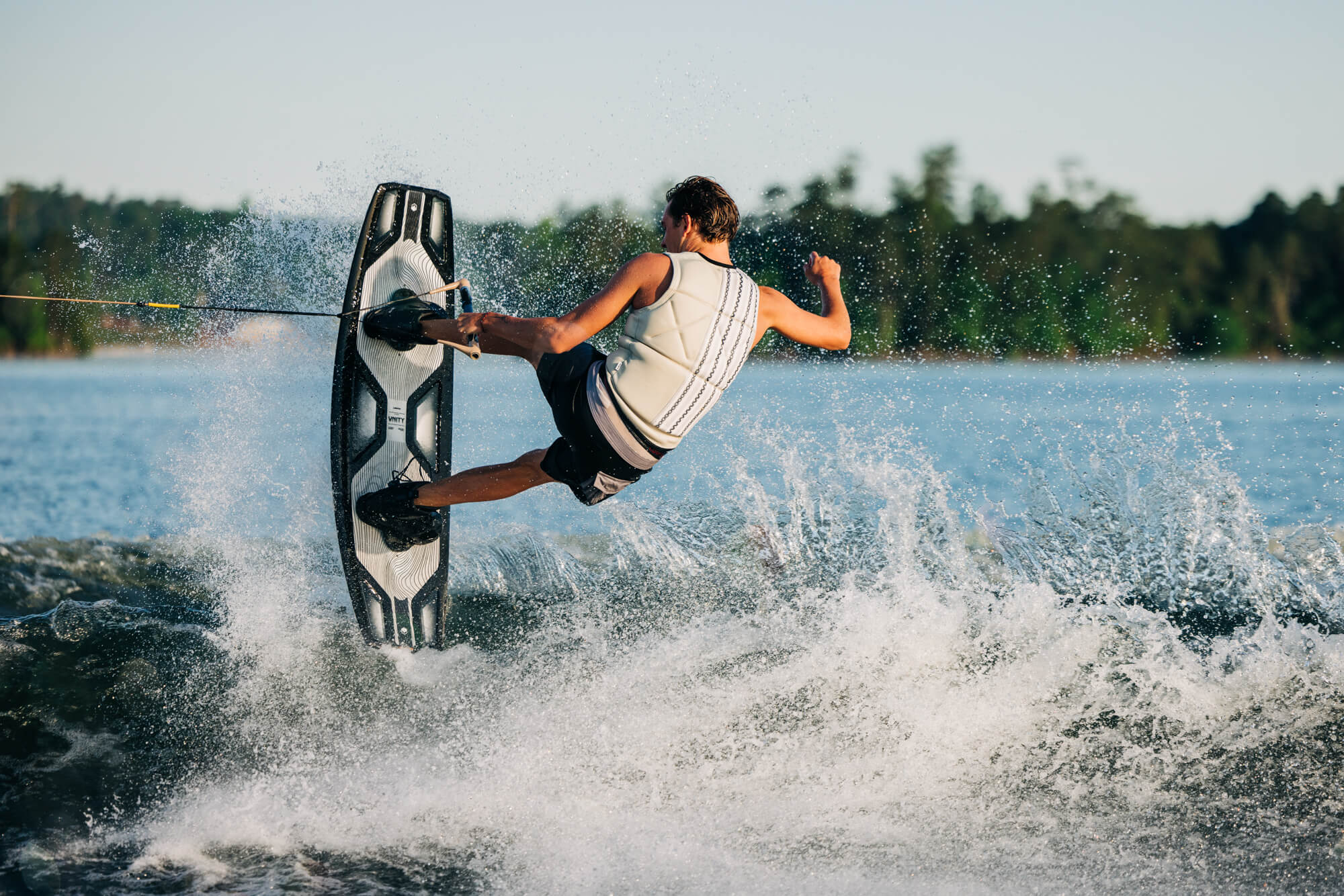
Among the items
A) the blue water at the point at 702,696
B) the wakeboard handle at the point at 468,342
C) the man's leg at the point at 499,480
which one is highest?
the wakeboard handle at the point at 468,342

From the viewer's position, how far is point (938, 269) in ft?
210

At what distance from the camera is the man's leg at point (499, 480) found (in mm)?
4492

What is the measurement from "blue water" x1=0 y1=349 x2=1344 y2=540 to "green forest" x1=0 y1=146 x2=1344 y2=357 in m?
1.46

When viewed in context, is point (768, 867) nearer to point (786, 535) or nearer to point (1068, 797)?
point (1068, 797)

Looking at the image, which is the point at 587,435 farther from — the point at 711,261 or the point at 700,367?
the point at 711,261

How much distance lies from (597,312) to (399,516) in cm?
165

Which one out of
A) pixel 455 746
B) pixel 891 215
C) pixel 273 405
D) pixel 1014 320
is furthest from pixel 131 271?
pixel 891 215

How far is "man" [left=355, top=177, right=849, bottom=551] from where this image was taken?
13.0 feet

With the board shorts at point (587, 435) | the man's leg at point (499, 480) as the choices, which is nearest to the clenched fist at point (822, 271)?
the board shorts at point (587, 435)

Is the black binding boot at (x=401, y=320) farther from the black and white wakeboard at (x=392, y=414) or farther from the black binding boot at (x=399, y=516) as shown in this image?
the black binding boot at (x=399, y=516)

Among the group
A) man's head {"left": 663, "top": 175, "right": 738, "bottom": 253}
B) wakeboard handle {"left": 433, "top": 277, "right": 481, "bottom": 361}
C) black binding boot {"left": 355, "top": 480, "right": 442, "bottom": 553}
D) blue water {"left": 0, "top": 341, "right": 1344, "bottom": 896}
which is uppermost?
man's head {"left": 663, "top": 175, "right": 738, "bottom": 253}

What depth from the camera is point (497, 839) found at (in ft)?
11.8

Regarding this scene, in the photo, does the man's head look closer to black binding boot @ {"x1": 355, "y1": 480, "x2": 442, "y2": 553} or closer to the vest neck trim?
the vest neck trim

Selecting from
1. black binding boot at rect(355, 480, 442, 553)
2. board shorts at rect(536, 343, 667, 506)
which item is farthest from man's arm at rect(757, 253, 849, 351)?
black binding boot at rect(355, 480, 442, 553)
